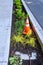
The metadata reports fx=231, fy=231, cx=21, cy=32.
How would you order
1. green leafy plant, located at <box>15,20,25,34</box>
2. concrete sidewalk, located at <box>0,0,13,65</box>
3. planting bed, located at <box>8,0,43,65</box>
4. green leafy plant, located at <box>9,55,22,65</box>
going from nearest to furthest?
1. concrete sidewalk, located at <box>0,0,13,65</box>
2. green leafy plant, located at <box>9,55,22,65</box>
3. planting bed, located at <box>8,0,43,65</box>
4. green leafy plant, located at <box>15,20,25,34</box>

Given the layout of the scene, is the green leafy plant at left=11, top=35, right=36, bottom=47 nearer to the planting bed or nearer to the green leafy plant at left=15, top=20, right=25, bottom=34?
the planting bed

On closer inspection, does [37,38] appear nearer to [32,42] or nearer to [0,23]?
[32,42]

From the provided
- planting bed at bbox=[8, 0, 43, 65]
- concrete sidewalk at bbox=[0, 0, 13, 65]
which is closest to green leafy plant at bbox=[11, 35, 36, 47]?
planting bed at bbox=[8, 0, 43, 65]

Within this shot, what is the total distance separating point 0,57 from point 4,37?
94cm

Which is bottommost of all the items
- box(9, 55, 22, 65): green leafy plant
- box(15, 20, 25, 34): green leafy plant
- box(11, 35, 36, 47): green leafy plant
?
box(9, 55, 22, 65): green leafy plant

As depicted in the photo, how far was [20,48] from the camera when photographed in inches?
210

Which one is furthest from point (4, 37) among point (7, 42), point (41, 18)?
point (41, 18)

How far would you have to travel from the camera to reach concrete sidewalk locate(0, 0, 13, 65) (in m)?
4.40

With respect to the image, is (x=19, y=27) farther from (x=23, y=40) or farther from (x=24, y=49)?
(x=24, y=49)

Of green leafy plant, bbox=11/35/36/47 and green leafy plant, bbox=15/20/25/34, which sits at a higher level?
green leafy plant, bbox=15/20/25/34

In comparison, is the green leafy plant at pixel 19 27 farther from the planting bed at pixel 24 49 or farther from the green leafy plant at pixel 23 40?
the green leafy plant at pixel 23 40

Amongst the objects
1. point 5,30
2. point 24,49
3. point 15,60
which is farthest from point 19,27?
point 15,60

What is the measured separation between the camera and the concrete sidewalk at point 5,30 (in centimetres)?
440

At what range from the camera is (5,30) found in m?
5.66
